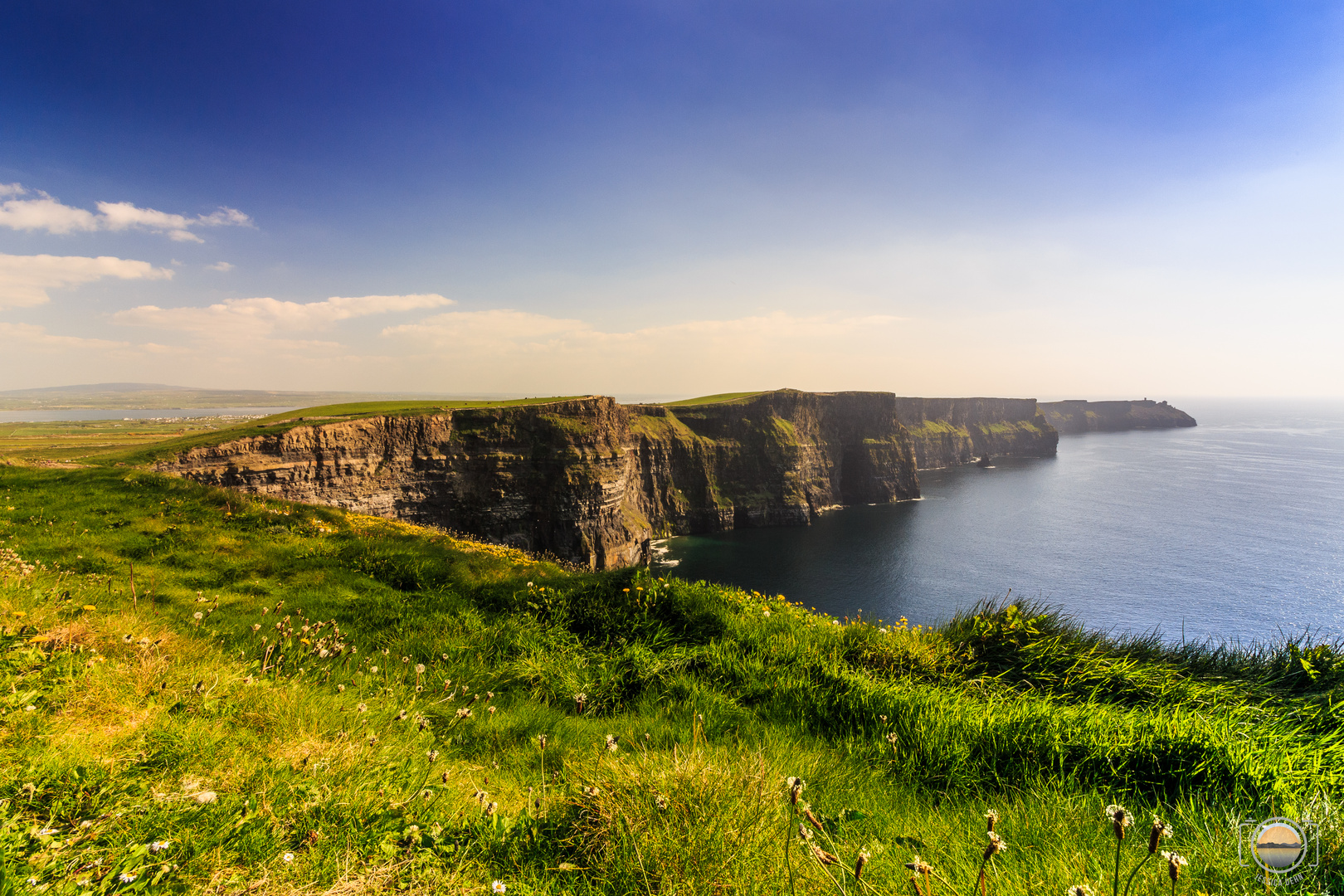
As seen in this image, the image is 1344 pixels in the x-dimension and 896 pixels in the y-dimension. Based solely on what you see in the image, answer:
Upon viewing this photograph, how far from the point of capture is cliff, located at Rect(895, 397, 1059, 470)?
5920 inches

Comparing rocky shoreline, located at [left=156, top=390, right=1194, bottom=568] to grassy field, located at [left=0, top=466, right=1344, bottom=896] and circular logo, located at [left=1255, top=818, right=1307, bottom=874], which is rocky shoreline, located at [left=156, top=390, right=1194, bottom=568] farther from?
circular logo, located at [left=1255, top=818, right=1307, bottom=874]

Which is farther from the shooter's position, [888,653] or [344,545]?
[344,545]

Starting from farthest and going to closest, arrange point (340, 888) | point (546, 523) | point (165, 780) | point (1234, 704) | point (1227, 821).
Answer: point (546, 523) → point (1234, 704) → point (1227, 821) → point (165, 780) → point (340, 888)

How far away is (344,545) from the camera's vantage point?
10.7 m

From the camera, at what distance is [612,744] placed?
11.7 feet

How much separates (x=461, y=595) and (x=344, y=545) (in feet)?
13.1

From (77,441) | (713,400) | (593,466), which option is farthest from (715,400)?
(77,441)

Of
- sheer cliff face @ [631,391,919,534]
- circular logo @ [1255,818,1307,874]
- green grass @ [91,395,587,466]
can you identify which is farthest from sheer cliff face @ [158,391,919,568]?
circular logo @ [1255,818,1307,874]

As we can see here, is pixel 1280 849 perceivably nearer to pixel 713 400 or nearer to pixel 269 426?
pixel 269 426

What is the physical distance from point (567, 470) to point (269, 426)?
95.5 feet

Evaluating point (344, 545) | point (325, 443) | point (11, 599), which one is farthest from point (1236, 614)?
point (325, 443)

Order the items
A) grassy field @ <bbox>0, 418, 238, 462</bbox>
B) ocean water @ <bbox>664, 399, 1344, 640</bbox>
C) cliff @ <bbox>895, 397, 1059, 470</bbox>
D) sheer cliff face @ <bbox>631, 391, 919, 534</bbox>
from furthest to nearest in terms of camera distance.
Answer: cliff @ <bbox>895, 397, 1059, 470</bbox>, sheer cliff face @ <bbox>631, 391, 919, 534</bbox>, ocean water @ <bbox>664, 399, 1344, 640</bbox>, grassy field @ <bbox>0, 418, 238, 462</bbox>

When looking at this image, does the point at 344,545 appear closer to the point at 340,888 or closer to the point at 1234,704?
the point at 340,888

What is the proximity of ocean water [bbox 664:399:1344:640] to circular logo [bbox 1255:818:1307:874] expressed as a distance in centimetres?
2851
